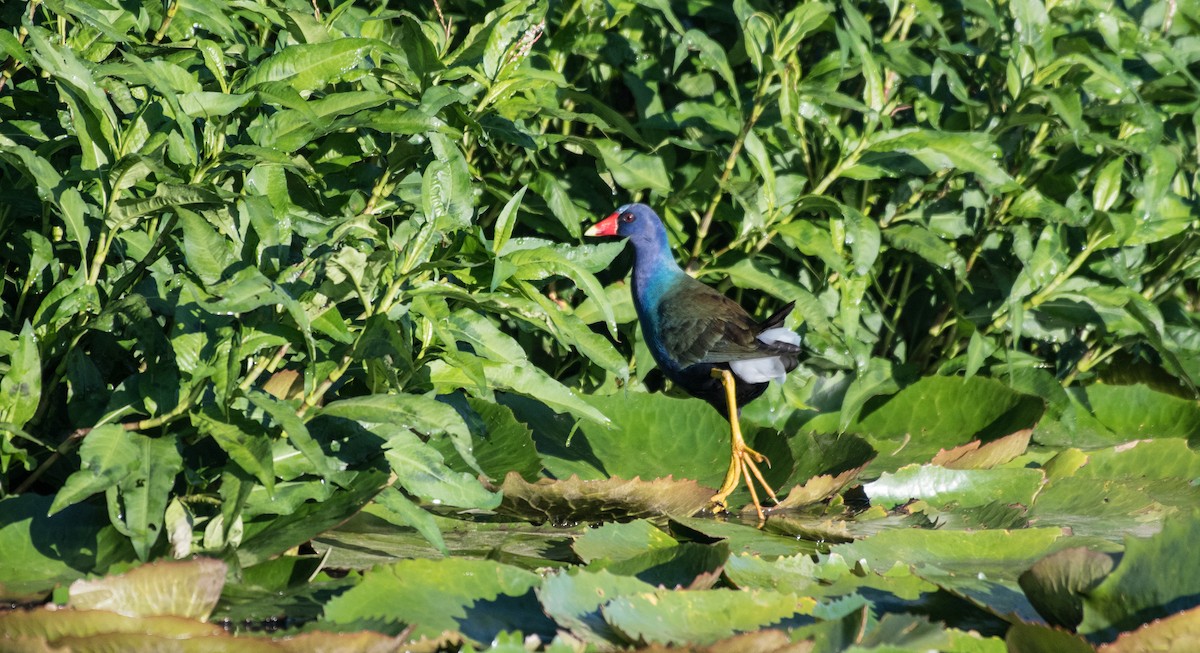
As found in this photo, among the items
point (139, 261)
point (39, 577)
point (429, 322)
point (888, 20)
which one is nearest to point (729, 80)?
point (888, 20)

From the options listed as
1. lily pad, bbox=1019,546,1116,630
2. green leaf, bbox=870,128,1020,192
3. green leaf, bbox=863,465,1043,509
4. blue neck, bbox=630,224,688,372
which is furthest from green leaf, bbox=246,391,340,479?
green leaf, bbox=870,128,1020,192

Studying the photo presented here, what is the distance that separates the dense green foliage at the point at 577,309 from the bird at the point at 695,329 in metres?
0.09

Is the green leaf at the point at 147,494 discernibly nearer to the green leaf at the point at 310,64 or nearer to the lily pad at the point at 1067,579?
the green leaf at the point at 310,64

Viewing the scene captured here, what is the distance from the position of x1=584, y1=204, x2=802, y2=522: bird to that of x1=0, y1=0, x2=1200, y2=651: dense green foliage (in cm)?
9

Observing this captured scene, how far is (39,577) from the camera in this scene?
5.73 ft

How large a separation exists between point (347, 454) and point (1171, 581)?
124cm

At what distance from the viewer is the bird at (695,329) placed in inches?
121

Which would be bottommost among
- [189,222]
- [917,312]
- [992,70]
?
[917,312]

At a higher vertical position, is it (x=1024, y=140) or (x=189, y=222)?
(x=189, y=222)

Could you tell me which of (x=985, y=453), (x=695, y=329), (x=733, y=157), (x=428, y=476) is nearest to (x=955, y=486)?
(x=985, y=453)

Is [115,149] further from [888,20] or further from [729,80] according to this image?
[888,20]

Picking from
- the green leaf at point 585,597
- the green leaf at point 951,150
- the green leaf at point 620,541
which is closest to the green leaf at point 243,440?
the green leaf at point 585,597

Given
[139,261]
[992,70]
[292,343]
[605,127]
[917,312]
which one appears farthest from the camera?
[917,312]

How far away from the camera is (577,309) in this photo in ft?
10.3
